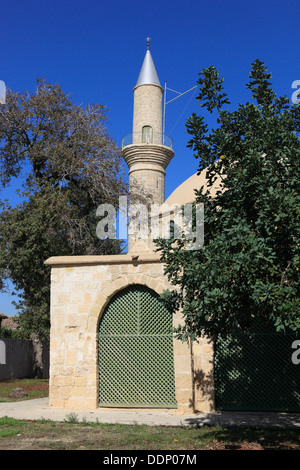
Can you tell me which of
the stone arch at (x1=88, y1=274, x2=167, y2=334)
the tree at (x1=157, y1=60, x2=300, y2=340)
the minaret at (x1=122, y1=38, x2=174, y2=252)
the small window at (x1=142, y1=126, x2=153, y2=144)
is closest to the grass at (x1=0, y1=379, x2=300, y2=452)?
the tree at (x1=157, y1=60, x2=300, y2=340)

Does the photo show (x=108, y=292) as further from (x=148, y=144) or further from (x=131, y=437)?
(x=148, y=144)

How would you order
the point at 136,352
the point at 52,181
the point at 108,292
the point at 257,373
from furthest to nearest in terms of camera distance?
the point at 52,181 → the point at 108,292 → the point at 136,352 → the point at 257,373

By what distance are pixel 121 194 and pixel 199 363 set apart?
10.5m

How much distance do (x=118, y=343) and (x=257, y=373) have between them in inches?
124

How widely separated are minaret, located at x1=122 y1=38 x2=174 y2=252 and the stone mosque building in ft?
46.4

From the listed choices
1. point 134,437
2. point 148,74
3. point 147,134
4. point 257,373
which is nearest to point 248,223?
point 134,437

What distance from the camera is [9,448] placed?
6461 millimetres

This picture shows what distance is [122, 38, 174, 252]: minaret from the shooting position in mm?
26406

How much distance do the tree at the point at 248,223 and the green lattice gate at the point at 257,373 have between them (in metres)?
4.21

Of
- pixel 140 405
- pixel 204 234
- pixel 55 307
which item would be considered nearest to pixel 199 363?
pixel 140 405

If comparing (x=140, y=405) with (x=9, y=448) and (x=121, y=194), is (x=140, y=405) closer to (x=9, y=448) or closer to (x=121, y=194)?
(x=9, y=448)

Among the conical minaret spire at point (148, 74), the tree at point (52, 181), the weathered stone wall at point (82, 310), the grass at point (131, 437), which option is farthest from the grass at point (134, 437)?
the conical minaret spire at point (148, 74)

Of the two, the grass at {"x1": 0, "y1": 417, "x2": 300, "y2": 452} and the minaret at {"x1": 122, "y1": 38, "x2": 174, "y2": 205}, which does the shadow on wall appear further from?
the grass at {"x1": 0, "y1": 417, "x2": 300, "y2": 452}

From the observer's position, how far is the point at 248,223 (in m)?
6.18
